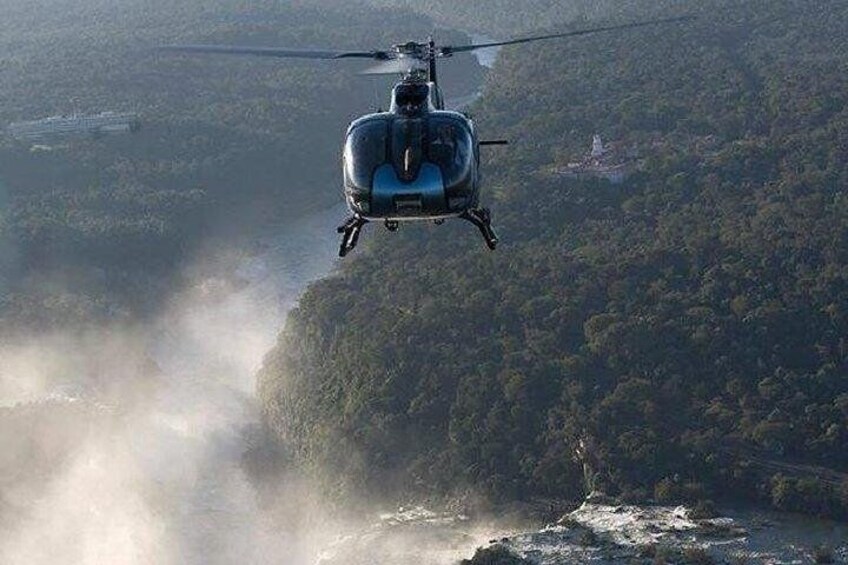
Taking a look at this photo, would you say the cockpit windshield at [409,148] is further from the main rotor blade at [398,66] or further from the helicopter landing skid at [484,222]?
the helicopter landing skid at [484,222]

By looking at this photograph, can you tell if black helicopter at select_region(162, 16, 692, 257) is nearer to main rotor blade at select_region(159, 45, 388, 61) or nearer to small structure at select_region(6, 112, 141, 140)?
main rotor blade at select_region(159, 45, 388, 61)

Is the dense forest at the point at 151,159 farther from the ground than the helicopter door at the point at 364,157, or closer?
farther from the ground

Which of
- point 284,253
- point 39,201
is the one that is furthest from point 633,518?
point 39,201

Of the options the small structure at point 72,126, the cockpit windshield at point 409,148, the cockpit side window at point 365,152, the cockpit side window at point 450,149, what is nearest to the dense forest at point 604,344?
the cockpit side window at point 450,149

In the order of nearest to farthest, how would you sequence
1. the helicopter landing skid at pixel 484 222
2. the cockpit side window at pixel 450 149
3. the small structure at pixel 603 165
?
the cockpit side window at pixel 450 149
the helicopter landing skid at pixel 484 222
the small structure at pixel 603 165

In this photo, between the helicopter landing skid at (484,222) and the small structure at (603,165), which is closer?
the helicopter landing skid at (484,222)

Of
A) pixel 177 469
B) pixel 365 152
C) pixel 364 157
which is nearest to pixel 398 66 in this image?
pixel 365 152

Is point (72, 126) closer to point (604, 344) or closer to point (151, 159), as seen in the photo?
point (151, 159)

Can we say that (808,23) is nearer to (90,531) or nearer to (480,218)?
(90,531)
